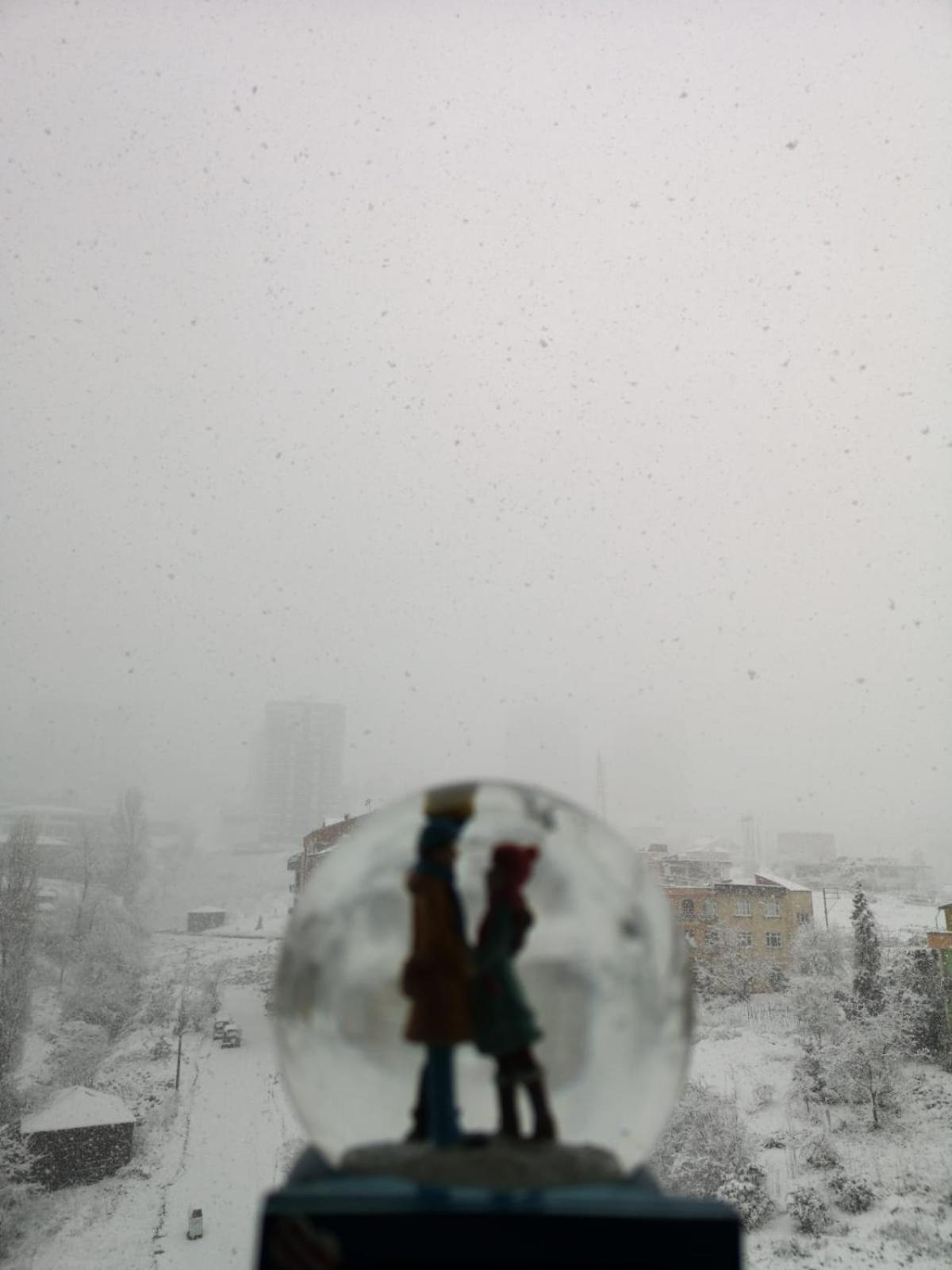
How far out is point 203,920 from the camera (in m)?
16.0

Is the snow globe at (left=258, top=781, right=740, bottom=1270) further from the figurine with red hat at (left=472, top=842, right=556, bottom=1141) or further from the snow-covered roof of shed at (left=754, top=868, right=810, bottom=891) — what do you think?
the snow-covered roof of shed at (left=754, top=868, right=810, bottom=891)

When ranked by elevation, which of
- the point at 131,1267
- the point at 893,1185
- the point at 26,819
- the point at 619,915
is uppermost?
the point at 619,915

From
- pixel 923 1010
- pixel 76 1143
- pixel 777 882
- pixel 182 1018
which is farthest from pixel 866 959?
pixel 182 1018

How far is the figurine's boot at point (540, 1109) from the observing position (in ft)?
1.67

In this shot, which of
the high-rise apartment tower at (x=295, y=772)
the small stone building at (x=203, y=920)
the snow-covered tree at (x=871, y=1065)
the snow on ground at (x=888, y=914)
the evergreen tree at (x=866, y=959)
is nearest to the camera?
the snow-covered tree at (x=871, y=1065)

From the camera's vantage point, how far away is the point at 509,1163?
48cm

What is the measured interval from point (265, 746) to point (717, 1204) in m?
29.2

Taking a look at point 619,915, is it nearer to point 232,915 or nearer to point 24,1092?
point 24,1092

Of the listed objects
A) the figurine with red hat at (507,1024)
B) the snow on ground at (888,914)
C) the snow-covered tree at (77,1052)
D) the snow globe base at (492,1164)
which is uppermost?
the figurine with red hat at (507,1024)

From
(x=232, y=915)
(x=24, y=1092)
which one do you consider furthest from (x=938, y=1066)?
(x=232, y=915)

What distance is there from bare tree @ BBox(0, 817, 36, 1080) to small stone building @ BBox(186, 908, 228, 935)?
17.0 ft

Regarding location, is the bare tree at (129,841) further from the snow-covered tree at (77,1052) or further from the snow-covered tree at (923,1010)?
the snow-covered tree at (923,1010)

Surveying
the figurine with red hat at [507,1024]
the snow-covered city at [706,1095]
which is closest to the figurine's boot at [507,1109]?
the figurine with red hat at [507,1024]

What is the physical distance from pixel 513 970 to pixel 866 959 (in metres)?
8.74
